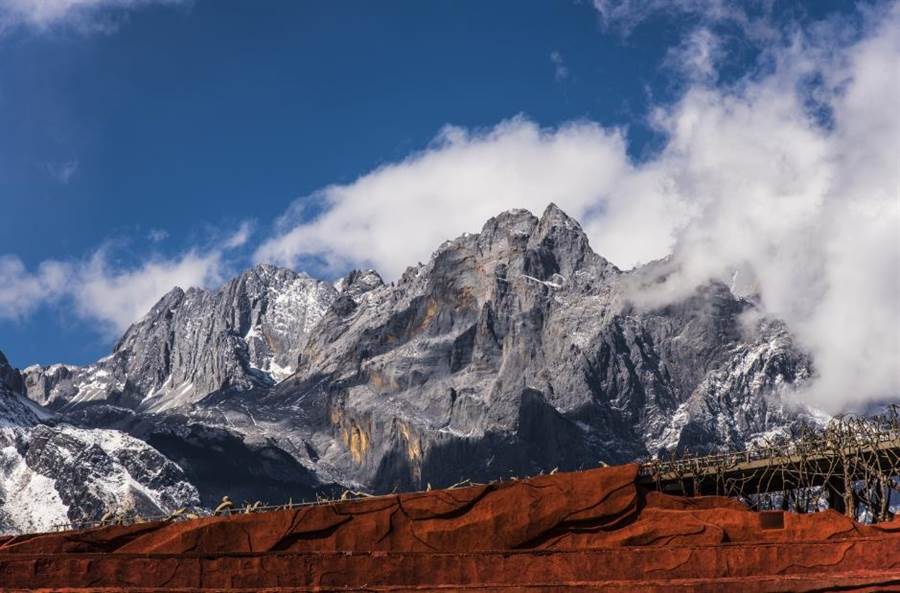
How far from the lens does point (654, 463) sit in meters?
54.0

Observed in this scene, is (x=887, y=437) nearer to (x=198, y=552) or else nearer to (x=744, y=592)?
(x=744, y=592)

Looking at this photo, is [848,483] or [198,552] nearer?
[198,552]

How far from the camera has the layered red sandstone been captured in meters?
39.3

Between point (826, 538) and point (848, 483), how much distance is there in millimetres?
14799

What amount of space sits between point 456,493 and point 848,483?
2225 cm

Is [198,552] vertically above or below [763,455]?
below

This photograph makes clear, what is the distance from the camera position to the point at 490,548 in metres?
41.8

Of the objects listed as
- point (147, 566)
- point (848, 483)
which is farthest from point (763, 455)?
point (147, 566)

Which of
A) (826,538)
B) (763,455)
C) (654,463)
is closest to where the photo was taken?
(826,538)

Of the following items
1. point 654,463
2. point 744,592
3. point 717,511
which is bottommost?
point 744,592

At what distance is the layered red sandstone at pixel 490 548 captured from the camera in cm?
3931

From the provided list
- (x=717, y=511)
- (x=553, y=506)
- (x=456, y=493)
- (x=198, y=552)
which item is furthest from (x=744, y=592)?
(x=198, y=552)

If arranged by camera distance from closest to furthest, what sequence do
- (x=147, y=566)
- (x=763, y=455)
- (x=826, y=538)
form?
(x=147, y=566) < (x=826, y=538) < (x=763, y=455)

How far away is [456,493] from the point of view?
42.4 meters
